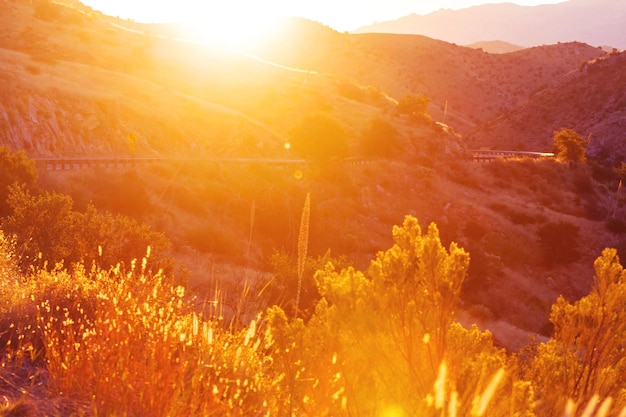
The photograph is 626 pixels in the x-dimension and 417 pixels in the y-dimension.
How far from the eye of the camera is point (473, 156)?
230ft

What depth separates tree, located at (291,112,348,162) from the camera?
51.0 meters

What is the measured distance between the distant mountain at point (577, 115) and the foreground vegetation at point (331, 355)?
8411 cm

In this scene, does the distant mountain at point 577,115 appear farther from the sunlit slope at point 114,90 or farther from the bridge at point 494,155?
the sunlit slope at point 114,90

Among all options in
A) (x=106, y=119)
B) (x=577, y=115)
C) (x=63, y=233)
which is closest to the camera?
(x=63, y=233)

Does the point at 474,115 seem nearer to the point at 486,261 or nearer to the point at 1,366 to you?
the point at 486,261

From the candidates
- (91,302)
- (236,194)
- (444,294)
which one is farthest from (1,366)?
(236,194)

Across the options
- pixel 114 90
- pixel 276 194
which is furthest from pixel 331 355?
pixel 114 90

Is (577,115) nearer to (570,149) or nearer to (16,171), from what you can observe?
(570,149)

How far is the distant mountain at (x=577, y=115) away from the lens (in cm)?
8519

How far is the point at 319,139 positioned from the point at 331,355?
4626 cm

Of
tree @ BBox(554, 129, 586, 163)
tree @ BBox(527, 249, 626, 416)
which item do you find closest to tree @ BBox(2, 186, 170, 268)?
tree @ BBox(527, 249, 626, 416)

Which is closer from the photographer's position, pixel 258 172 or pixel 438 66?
pixel 258 172

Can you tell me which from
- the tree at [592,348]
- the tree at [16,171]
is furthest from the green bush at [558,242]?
the tree at [592,348]

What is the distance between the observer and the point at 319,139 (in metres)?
52.3
